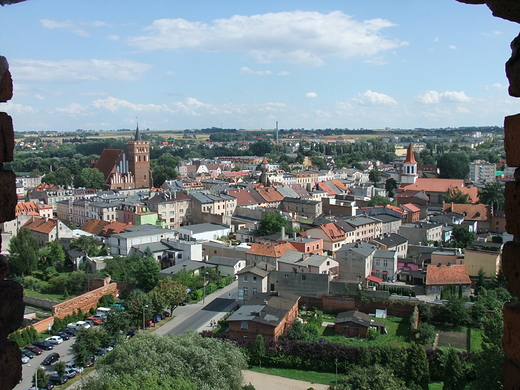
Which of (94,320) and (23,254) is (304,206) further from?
(94,320)

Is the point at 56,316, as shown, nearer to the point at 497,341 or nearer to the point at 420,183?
the point at 497,341

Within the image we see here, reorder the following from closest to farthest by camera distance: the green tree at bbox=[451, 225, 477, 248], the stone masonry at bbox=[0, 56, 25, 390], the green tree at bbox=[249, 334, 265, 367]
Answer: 1. the stone masonry at bbox=[0, 56, 25, 390]
2. the green tree at bbox=[249, 334, 265, 367]
3. the green tree at bbox=[451, 225, 477, 248]

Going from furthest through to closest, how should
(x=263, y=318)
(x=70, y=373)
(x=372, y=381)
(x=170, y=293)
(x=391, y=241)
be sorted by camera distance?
(x=391, y=241)
(x=170, y=293)
(x=263, y=318)
(x=70, y=373)
(x=372, y=381)

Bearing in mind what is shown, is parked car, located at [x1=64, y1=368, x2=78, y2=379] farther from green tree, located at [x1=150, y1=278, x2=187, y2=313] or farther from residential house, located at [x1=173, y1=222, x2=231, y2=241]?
residential house, located at [x1=173, y1=222, x2=231, y2=241]

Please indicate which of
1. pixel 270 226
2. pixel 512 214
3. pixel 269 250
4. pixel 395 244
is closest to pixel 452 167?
pixel 395 244

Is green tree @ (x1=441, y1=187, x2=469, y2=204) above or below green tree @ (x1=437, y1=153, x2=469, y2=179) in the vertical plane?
below

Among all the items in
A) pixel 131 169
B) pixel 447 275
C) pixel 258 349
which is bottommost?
pixel 258 349

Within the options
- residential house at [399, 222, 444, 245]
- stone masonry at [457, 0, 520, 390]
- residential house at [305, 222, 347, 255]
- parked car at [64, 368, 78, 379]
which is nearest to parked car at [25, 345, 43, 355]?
parked car at [64, 368, 78, 379]
